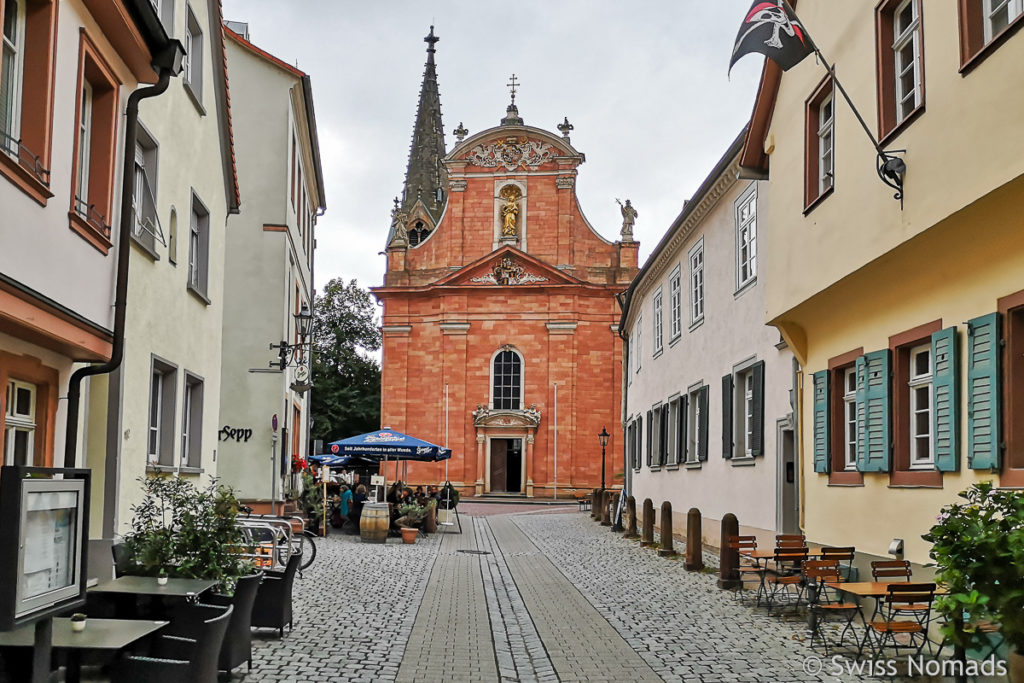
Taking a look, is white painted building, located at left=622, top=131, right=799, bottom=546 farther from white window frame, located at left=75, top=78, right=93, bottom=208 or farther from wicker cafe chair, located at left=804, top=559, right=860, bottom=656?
white window frame, located at left=75, top=78, right=93, bottom=208

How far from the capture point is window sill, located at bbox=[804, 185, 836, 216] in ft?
36.4

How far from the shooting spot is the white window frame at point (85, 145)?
9234mm

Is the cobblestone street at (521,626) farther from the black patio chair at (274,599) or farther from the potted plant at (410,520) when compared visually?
the potted plant at (410,520)

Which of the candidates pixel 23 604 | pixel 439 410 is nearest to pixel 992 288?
pixel 23 604

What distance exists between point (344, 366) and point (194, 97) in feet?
185

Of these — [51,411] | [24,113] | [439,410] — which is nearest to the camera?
[24,113]

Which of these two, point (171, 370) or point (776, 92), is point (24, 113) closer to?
point (171, 370)

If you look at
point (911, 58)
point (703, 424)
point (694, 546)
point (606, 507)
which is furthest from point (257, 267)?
point (911, 58)

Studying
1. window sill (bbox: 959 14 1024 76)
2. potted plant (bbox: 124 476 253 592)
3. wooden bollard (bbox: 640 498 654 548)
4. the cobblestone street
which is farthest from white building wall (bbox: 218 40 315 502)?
window sill (bbox: 959 14 1024 76)

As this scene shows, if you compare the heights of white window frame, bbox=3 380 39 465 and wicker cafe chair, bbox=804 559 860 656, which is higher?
white window frame, bbox=3 380 39 465

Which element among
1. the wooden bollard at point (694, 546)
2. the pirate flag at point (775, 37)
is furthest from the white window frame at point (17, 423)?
the wooden bollard at point (694, 546)

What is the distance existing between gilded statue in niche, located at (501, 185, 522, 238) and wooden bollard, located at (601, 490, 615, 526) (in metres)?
A: 21.0

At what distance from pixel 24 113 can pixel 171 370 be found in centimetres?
529

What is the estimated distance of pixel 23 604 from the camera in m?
4.55
